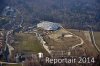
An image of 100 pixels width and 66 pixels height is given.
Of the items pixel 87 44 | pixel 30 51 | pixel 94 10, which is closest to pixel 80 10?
pixel 94 10

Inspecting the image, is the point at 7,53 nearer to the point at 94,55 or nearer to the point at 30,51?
the point at 30,51

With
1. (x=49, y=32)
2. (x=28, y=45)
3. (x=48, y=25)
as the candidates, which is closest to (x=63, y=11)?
(x=48, y=25)

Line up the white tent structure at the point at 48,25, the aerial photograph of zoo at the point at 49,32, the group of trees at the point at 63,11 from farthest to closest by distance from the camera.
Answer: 1. the group of trees at the point at 63,11
2. the white tent structure at the point at 48,25
3. the aerial photograph of zoo at the point at 49,32

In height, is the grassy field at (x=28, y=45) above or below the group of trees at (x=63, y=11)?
below

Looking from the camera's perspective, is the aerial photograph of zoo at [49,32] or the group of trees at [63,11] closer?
the aerial photograph of zoo at [49,32]

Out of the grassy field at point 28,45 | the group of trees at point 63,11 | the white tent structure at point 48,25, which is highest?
the group of trees at point 63,11

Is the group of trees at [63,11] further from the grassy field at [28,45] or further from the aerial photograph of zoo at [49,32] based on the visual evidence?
the grassy field at [28,45]

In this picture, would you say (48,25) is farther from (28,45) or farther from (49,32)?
(28,45)

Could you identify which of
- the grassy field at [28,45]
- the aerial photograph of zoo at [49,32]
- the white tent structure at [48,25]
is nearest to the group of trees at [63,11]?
the aerial photograph of zoo at [49,32]
